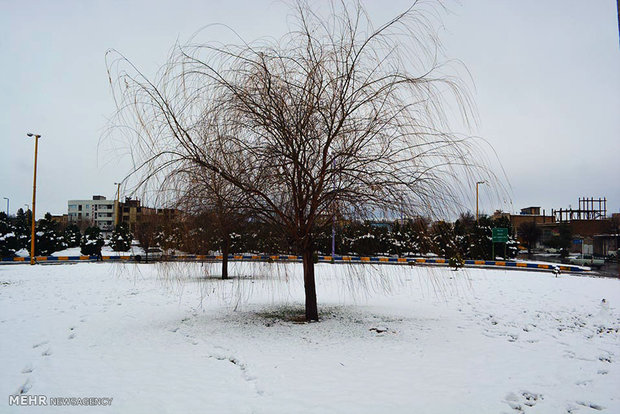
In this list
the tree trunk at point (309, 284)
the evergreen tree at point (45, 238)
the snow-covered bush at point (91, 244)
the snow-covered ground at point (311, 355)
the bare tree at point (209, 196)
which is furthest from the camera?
the snow-covered bush at point (91, 244)

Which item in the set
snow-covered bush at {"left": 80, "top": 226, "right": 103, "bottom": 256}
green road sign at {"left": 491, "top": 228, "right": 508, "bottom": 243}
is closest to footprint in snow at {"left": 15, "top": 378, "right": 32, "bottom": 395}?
green road sign at {"left": 491, "top": 228, "right": 508, "bottom": 243}

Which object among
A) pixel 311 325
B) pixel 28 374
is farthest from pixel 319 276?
pixel 28 374

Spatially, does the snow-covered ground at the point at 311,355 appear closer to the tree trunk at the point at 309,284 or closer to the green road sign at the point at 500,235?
the tree trunk at the point at 309,284

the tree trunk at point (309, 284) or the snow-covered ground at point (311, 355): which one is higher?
the tree trunk at point (309, 284)

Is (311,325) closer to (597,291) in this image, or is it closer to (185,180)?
(185,180)

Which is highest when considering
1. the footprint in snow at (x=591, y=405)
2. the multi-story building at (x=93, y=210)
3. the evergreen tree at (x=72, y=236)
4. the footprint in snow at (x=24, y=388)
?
the multi-story building at (x=93, y=210)

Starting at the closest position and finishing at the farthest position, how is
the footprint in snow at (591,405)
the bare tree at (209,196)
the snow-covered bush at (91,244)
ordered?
the footprint in snow at (591,405)
the bare tree at (209,196)
the snow-covered bush at (91,244)

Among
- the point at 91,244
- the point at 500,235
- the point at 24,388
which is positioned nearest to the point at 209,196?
the point at 24,388

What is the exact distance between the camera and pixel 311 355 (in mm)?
6027

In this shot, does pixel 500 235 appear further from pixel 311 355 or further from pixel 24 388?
pixel 24 388

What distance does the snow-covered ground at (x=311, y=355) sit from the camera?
177 inches

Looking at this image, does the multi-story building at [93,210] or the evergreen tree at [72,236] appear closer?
the evergreen tree at [72,236]

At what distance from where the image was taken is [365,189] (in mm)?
7055

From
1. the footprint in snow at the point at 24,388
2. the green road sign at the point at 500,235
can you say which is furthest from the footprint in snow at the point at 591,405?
the green road sign at the point at 500,235
